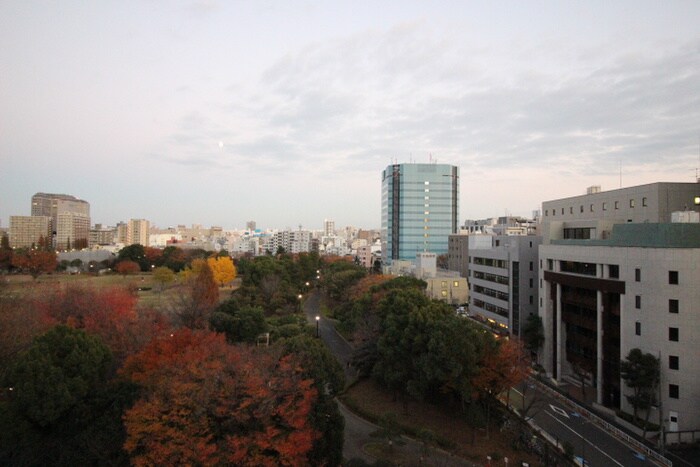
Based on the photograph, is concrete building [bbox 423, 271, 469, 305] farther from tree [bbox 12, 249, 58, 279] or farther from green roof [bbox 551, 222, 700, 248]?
tree [bbox 12, 249, 58, 279]

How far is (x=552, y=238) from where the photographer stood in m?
34.5

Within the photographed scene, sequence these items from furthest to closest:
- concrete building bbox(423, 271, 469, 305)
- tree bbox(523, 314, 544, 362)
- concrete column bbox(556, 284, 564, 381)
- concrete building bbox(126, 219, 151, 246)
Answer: concrete building bbox(126, 219, 151, 246), concrete building bbox(423, 271, 469, 305), tree bbox(523, 314, 544, 362), concrete column bbox(556, 284, 564, 381)

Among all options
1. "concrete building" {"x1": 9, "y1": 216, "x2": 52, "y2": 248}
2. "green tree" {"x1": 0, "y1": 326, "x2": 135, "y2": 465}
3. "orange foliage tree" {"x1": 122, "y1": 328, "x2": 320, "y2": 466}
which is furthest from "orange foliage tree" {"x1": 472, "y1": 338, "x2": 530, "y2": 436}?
"concrete building" {"x1": 9, "y1": 216, "x2": 52, "y2": 248}

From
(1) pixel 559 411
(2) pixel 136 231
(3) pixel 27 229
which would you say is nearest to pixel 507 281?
(1) pixel 559 411

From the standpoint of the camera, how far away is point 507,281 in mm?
38469

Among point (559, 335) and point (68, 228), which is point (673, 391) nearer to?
point (559, 335)

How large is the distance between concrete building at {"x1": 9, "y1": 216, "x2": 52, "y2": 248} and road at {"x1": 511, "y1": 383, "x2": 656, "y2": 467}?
150 m

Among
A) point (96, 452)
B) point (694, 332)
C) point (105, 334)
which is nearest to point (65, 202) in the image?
point (105, 334)

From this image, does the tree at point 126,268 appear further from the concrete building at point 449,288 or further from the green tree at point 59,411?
the green tree at point 59,411

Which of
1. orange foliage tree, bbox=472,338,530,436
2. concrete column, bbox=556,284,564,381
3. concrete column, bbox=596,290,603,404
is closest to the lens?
orange foliage tree, bbox=472,338,530,436

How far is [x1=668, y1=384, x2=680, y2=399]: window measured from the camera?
21.0 metres

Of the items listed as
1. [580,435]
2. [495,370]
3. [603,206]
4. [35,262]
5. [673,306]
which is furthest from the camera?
[35,262]

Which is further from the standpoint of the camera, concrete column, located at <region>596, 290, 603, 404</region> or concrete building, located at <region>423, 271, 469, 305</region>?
concrete building, located at <region>423, 271, 469, 305</region>

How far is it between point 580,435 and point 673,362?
5.93 meters
